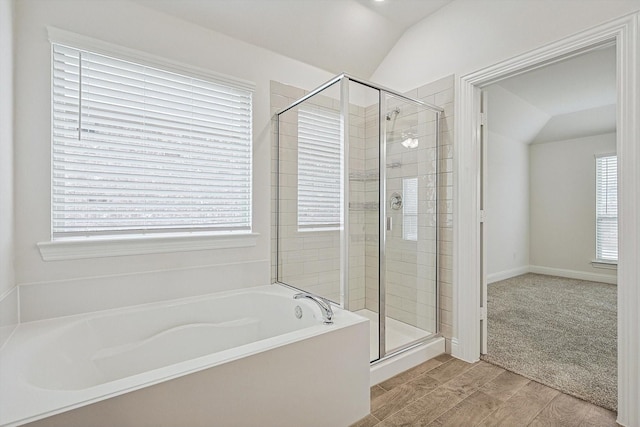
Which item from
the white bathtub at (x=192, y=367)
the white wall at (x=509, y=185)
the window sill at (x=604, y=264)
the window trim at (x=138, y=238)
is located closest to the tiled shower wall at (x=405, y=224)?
the white bathtub at (x=192, y=367)

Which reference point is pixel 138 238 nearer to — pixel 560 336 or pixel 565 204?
pixel 560 336

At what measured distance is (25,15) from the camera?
1727 mm

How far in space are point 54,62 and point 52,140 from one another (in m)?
0.45

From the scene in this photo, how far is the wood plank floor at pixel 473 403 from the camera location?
1.71m

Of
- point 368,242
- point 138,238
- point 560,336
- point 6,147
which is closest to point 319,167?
point 368,242

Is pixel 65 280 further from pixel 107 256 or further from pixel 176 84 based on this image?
pixel 176 84

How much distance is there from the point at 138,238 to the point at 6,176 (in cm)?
69

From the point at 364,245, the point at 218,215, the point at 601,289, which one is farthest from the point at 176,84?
the point at 601,289

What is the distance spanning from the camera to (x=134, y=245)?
201 cm

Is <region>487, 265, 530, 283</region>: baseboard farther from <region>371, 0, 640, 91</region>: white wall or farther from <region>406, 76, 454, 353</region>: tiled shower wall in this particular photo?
<region>371, 0, 640, 91</region>: white wall

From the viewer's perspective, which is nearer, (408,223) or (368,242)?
(368,242)

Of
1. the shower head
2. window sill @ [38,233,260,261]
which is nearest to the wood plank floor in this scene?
window sill @ [38,233,260,261]

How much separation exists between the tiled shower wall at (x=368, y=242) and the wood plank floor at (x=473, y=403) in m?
0.42

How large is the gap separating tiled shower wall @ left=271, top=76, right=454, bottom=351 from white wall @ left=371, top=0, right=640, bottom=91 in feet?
0.65
